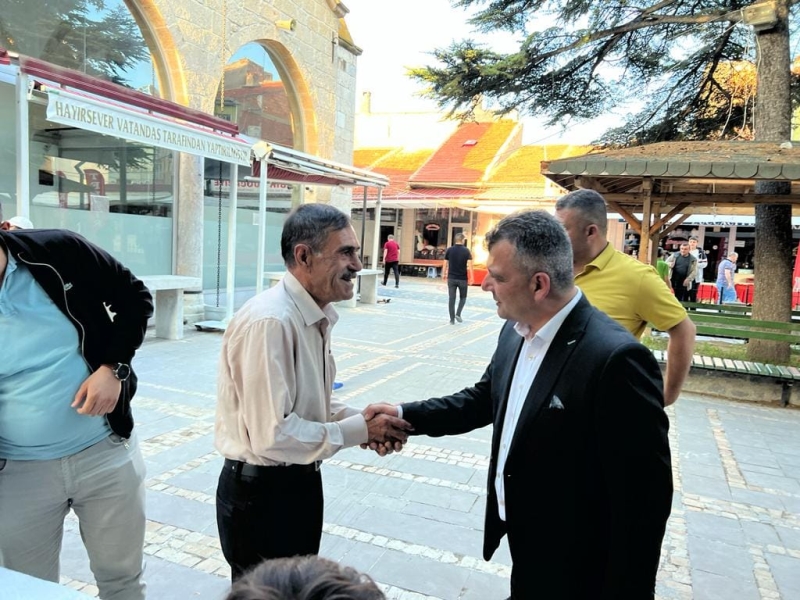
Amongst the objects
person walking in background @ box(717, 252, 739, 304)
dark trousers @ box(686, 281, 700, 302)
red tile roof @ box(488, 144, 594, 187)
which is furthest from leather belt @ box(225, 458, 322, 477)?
red tile roof @ box(488, 144, 594, 187)

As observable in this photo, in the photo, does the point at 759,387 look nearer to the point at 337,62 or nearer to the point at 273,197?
the point at 273,197

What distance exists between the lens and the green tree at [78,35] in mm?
7680

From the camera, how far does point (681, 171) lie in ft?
22.7

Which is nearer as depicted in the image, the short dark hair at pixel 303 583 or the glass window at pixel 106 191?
the short dark hair at pixel 303 583

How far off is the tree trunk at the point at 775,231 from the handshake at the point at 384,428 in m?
7.65

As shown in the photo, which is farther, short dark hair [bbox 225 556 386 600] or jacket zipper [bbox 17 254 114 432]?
jacket zipper [bbox 17 254 114 432]

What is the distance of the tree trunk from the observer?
802 cm

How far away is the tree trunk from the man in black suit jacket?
780 cm

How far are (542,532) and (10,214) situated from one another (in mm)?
7990

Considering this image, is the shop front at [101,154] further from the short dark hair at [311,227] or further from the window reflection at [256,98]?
the short dark hair at [311,227]

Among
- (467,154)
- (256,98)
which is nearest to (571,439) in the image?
(256,98)

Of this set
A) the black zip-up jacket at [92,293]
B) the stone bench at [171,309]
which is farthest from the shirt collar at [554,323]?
the stone bench at [171,309]

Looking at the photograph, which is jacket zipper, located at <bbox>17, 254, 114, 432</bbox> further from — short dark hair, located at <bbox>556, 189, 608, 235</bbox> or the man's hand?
short dark hair, located at <bbox>556, 189, 608, 235</bbox>

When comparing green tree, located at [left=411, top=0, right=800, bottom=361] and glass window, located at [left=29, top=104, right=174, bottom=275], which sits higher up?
green tree, located at [left=411, top=0, right=800, bottom=361]
